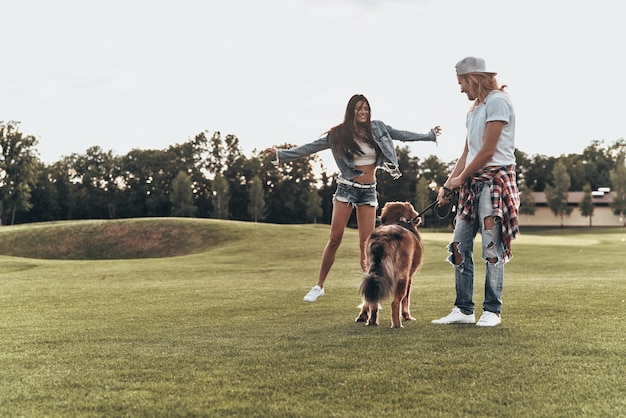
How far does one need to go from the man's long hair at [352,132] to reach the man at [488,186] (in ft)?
4.04

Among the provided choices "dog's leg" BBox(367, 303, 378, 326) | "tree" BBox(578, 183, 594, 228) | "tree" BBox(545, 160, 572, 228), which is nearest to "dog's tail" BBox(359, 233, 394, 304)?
"dog's leg" BBox(367, 303, 378, 326)

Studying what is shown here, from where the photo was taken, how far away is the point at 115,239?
31984 millimetres

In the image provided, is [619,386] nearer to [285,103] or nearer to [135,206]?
[285,103]

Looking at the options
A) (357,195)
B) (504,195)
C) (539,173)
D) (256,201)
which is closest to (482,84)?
(504,195)

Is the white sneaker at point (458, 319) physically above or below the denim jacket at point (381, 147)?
below

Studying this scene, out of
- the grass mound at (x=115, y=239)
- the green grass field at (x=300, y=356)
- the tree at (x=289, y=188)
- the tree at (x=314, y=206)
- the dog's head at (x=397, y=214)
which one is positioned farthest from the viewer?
the tree at (x=289, y=188)

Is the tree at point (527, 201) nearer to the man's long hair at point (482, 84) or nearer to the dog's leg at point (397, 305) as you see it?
the man's long hair at point (482, 84)

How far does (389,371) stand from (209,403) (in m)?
1.19

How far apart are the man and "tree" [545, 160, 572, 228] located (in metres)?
81.7

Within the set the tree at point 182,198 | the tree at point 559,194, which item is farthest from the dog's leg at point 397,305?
→ the tree at point 559,194

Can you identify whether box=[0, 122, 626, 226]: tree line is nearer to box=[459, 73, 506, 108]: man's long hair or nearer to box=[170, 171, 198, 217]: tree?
box=[170, 171, 198, 217]: tree

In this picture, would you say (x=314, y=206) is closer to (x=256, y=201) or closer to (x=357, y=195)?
(x=256, y=201)

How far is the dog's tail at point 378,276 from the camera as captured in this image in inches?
206

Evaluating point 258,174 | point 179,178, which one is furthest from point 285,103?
point 258,174
